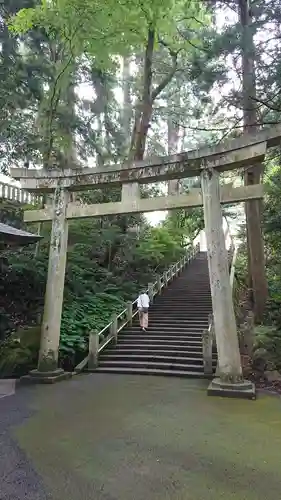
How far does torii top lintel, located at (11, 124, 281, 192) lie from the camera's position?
22.1 feet

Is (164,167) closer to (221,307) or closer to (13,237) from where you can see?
(221,307)

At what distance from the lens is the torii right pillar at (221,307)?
650 centimetres

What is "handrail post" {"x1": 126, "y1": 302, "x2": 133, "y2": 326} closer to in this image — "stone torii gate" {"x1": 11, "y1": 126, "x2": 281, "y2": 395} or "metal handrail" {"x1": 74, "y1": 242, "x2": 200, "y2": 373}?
"metal handrail" {"x1": 74, "y1": 242, "x2": 200, "y2": 373}

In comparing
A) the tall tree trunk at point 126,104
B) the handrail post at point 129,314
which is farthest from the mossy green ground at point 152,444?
the tall tree trunk at point 126,104

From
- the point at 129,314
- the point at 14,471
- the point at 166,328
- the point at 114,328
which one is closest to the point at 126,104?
the point at 129,314

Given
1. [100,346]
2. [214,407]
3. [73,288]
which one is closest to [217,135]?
[73,288]

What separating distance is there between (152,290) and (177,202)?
24.7 ft

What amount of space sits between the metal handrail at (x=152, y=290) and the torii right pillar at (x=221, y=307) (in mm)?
3727

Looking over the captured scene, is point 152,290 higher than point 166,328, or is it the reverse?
point 152,290

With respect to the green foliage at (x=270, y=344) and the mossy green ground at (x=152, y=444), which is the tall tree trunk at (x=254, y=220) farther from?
the mossy green ground at (x=152, y=444)

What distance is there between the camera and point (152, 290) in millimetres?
14500

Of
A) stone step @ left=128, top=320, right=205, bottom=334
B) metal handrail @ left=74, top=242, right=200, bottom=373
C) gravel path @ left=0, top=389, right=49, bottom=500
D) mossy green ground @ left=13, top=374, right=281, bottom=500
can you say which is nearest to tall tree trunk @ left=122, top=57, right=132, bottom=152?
metal handrail @ left=74, top=242, right=200, bottom=373

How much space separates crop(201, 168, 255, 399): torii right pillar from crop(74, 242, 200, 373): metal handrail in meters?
3.73

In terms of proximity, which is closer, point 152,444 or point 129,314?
point 152,444
